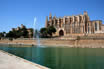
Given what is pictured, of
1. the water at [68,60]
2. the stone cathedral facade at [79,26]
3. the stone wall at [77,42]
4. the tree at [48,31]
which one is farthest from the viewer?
the tree at [48,31]

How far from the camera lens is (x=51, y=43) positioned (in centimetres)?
5975

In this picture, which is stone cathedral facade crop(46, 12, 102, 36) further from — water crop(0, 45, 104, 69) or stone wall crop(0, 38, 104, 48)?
water crop(0, 45, 104, 69)

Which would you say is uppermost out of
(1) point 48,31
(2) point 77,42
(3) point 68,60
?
(1) point 48,31

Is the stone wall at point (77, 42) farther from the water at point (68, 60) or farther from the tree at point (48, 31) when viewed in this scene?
the water at point (68, 60)

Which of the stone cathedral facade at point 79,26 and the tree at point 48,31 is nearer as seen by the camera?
the stone cathedral facade at point 79,26

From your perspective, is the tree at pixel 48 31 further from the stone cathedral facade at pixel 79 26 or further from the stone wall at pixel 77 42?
the stone wall at pixel 77 42

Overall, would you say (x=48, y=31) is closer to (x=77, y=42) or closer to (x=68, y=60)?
(x=77, y=42)

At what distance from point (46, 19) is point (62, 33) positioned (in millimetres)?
22063

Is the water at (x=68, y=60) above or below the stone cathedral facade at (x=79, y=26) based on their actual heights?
below

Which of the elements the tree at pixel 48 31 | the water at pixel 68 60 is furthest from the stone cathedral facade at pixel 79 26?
the water at pixel 68 60

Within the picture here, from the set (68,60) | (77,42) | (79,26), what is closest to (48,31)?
(79,26)

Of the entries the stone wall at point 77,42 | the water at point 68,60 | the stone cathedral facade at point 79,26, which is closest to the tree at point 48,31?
the stone cathedral facade at point 79,26

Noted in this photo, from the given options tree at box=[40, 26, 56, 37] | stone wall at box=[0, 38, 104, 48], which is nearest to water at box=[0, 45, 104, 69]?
stone wall at box=[0, 38, 104, 48]

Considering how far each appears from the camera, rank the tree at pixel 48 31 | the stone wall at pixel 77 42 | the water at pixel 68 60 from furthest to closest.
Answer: the tree at pixel 48 31, the stone wall at pixel 77 42, the water at pixel 68 60
